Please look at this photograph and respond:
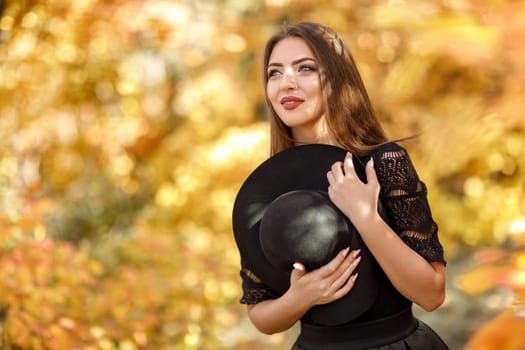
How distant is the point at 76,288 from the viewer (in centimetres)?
398

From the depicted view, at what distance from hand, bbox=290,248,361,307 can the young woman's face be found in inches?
15.4

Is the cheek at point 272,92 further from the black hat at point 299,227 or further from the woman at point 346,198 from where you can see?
the black hat at point 299,227

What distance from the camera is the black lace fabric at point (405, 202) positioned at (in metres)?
1.84

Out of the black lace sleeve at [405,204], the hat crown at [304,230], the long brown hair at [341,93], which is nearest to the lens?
the hat crown at [304,230]

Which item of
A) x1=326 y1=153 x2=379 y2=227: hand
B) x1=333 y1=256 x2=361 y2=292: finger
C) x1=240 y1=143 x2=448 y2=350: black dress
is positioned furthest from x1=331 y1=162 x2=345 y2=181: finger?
x1=333 y1=256 x2=361 y2=292: finger

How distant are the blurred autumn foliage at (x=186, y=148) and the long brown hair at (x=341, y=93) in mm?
451

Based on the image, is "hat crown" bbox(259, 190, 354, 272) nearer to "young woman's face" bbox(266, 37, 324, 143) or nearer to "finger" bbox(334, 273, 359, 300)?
"finger" bbox(334, 273, 359, 300)

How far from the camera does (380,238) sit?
1.77 m

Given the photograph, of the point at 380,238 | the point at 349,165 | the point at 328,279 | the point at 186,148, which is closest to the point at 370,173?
the point at 349,165

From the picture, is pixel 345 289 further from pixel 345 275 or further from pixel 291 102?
pixel 291 102

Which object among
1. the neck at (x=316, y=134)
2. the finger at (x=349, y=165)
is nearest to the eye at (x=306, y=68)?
the neck at (x=316, y=134)

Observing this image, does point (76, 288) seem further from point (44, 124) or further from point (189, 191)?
point (44, 124)

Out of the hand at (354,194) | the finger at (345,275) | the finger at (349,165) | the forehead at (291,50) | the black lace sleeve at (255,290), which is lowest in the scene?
the black lace sleeve at (255,290)

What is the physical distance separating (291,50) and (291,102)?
0.46 ft
